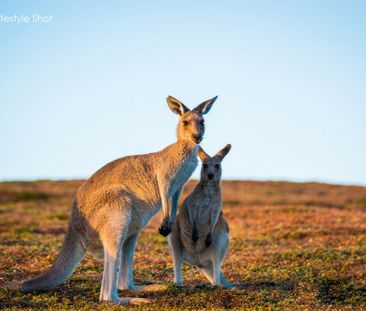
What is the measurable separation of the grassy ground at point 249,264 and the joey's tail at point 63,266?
0.14 metres

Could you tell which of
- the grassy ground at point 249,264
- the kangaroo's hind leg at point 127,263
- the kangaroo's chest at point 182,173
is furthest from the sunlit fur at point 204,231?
the kangaroo's chest at point 182,173

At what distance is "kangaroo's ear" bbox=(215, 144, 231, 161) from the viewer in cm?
919

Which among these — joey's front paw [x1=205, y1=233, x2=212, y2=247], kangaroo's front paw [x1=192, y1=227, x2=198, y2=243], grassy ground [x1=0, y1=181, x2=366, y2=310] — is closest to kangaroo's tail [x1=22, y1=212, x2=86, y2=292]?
grassy ground [x1=0, y1=181, x2=366, y2=310]

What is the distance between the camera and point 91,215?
737 centimetres

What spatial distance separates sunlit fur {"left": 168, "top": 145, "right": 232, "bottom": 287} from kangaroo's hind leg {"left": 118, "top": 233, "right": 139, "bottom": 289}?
81cm

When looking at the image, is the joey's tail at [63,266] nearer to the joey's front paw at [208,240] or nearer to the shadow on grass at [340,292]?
the joey's front paw at [208,240]

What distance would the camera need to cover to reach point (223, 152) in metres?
9.30

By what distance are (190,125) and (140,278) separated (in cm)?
291

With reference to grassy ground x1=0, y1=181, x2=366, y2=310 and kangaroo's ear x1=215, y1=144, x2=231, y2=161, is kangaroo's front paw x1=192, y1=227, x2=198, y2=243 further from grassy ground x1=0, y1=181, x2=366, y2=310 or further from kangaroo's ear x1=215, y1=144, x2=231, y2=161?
kangaroo's ear x1=215, y1=144, x2=231, y2=161

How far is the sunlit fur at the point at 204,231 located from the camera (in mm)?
8633

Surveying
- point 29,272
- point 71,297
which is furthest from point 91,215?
point 29,272

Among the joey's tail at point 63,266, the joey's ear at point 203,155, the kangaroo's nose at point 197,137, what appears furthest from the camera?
the joey's ear at point 203,155

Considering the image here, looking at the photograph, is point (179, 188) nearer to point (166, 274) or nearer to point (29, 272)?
point (166, 274)

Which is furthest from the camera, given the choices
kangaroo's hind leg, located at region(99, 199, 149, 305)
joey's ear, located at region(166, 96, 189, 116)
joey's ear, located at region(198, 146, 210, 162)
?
joey's ear, located at region(198, 146, 210, 162)
